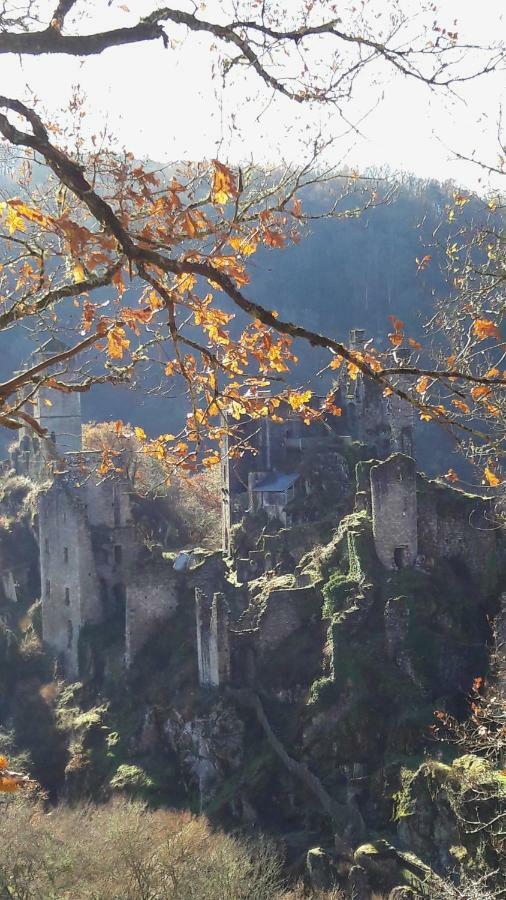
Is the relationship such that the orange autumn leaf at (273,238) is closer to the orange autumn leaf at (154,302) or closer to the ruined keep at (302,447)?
the orange autumn leaf at (154,302)

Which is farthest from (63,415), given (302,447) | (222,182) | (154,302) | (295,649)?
(222,182)

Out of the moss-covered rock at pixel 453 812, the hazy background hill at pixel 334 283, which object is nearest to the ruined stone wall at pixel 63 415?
the hazy background hill at pixel 334 283

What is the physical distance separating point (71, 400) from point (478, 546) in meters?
23.3

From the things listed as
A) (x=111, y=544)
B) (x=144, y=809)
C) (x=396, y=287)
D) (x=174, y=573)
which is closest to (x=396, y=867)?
(x=144, y=809)

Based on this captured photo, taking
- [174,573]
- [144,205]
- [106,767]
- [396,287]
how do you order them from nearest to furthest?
1. [144,205]
2. [106,767]
3. [174,573]
4. [396,287]

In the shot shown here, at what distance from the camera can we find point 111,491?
30.2 meters

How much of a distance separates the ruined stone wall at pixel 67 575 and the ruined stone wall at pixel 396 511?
10436mm

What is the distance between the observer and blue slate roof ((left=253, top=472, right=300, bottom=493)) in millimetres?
31312

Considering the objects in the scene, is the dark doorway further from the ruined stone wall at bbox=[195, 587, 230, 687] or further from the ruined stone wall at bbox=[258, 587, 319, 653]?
the ruined stone wall at bbox=[195, 587, 230, 687]

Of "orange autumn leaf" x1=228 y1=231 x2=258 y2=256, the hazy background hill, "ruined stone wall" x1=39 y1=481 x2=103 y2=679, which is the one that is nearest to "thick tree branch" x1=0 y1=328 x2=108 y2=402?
"orange autumn leaf" x1=228 y1=231 x2=258 y2=256

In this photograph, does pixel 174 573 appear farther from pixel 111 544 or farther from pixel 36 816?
pixel 36 816

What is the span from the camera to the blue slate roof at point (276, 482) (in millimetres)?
31312

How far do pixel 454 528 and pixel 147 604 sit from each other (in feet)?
27.5

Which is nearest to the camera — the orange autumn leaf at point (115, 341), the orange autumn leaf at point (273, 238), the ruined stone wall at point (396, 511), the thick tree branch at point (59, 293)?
the thick tree branch at point (59, 293)
